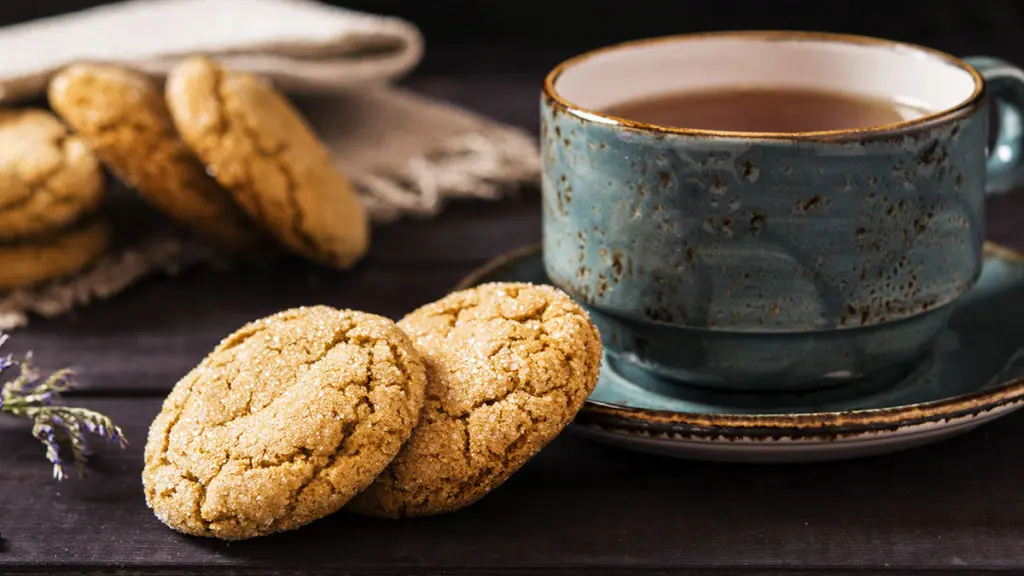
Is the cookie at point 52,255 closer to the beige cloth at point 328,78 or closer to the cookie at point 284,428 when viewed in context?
the beige cloth at point 328,78

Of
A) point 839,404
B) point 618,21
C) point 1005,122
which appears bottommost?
point 618,21

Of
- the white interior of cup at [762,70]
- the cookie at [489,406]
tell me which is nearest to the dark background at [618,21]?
the white interior of cup at [762,70]

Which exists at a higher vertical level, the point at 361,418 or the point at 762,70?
the point at 762,70

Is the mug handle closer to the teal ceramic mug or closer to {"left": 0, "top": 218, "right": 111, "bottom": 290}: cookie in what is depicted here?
the teal ceramic mug

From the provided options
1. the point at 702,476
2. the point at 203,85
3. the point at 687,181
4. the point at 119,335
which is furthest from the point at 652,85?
the point at 119,335

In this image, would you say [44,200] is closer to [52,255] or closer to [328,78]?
[52,255]

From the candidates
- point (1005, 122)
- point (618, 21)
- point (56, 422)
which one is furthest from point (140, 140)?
point (618, 21)

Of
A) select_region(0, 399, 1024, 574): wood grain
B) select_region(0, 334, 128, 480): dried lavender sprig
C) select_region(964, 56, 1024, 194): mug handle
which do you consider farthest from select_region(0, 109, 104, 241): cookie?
select_region(964, 56, 1024, 194): mug handle
